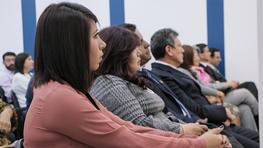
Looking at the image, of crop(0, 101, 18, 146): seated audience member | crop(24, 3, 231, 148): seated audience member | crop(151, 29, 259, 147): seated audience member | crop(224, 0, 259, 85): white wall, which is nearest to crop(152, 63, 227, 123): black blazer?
crop(151, 29, 259, 147): seated audience member

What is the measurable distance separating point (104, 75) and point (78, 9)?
742 mm

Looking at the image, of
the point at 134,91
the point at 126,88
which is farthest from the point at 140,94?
the point at 126,88

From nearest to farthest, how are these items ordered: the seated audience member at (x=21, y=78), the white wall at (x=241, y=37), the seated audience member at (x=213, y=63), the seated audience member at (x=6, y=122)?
the seated audience member at (x=6, y=122) < the seated audience member at (x=21, y=78) < the seated audience member at (x=213, y=63) < the white wall at (x=241, y=37)

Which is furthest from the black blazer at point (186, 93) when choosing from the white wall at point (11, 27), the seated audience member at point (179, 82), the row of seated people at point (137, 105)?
the white wall at point (11, 27)

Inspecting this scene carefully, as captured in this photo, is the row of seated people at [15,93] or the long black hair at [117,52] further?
the row of seated people at [15,93]

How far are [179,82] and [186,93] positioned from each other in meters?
0.13

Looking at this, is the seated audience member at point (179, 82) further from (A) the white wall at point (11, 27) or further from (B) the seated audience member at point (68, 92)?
(A) the white wall at point (11, 27)

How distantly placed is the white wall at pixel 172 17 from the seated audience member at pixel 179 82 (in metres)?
2.82

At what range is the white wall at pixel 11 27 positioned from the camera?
6.45 m

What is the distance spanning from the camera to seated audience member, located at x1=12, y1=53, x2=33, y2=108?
4.66 metres

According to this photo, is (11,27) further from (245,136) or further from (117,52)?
(117,52)

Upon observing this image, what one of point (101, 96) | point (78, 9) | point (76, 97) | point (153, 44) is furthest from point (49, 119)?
point (153, 44)

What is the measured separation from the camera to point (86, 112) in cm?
119

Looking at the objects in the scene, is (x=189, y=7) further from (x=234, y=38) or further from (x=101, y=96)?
(x=101, y=96)
